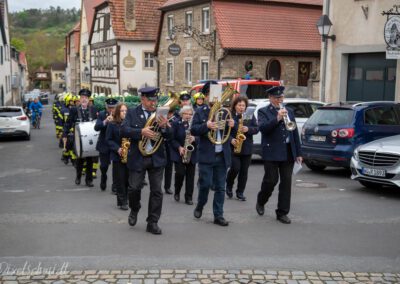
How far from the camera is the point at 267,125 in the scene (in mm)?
8117

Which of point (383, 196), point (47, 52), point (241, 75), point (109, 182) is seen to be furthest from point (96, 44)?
point (47, 52)

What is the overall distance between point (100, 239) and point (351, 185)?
241 inches

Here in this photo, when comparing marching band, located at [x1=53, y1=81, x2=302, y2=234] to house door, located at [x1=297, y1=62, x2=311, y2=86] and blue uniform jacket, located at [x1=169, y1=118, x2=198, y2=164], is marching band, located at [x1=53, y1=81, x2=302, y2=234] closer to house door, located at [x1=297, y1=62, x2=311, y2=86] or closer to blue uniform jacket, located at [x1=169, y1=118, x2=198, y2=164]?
blue uniform jacket, located at [x1=169, y1=118, x2=198, y2=164]

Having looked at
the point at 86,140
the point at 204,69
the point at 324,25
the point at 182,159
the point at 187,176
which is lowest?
the point at 187,176

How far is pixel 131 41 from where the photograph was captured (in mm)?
44906

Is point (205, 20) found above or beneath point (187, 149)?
above

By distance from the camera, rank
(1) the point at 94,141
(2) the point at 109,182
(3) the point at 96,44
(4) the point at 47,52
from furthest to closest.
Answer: (4) the point at 47,52, (3) the point at 96,44, (2) the point at 109,182, (1) the point at 94,141

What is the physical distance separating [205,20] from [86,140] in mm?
21752

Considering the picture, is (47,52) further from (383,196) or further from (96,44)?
(383,196)

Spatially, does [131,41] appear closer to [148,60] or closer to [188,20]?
[148,60]

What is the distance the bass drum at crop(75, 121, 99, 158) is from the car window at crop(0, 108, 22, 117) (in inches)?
562

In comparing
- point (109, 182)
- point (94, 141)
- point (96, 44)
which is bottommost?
point (109, 182)

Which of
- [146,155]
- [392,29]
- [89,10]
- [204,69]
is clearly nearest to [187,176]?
[146,155]

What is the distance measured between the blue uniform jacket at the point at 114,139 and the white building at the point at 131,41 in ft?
110
